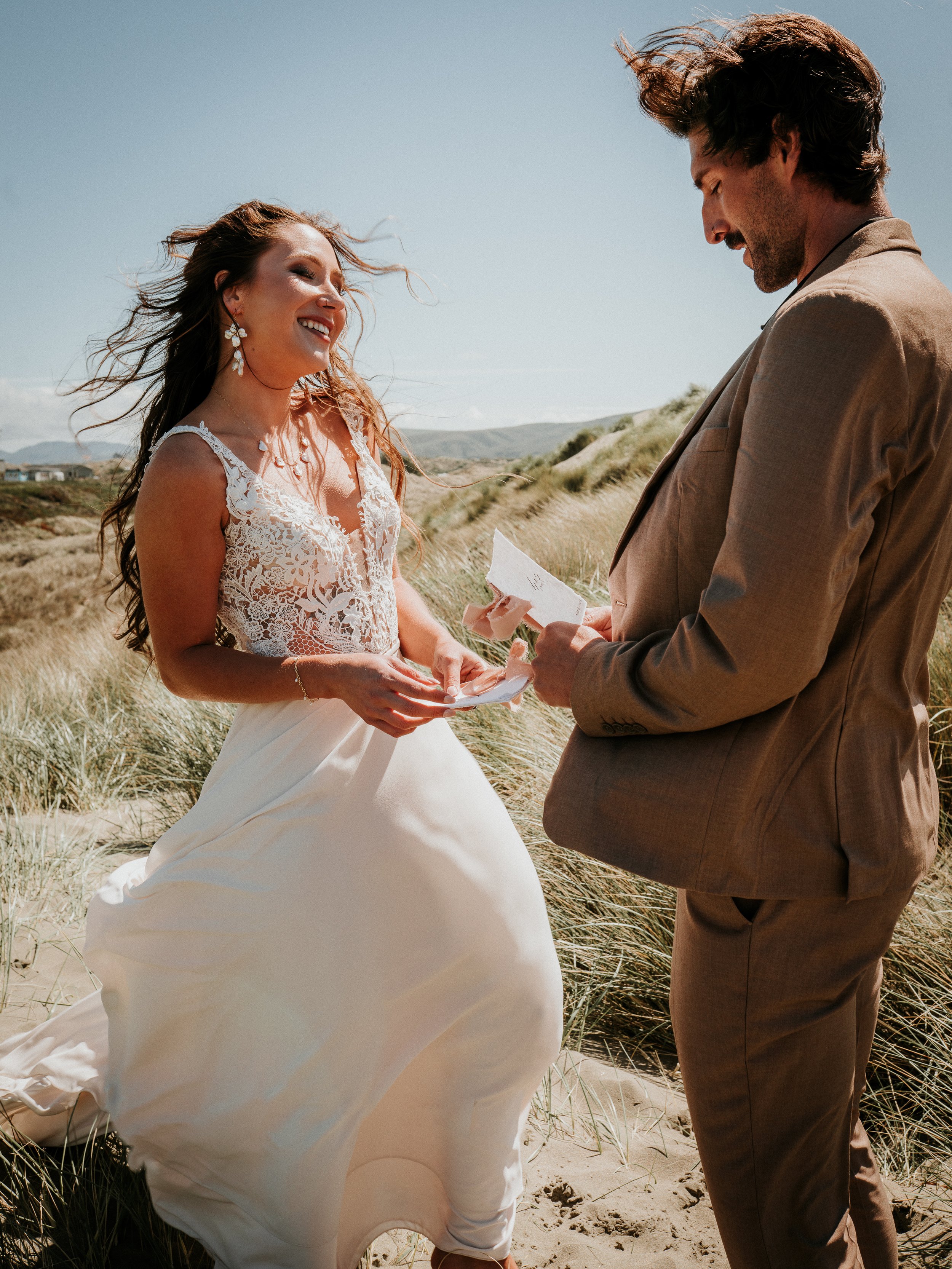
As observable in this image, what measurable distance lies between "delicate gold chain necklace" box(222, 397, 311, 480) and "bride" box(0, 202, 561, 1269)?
10 mm

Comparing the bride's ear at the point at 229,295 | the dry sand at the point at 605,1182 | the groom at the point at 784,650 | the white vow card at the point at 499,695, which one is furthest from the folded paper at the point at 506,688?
the dry sand at the point at 605,1182

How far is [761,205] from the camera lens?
1.49m

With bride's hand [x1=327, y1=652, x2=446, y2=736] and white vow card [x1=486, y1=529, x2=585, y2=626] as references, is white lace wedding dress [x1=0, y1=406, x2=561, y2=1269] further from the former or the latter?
white vow card [x1=486, y1=529, x2=585, y2=626]

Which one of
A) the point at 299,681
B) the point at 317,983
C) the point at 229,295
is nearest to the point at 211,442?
the point at 229,295

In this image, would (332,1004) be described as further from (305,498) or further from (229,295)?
(229,295)

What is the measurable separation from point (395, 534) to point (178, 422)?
0.66 meters

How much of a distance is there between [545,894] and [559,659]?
7.34 feet

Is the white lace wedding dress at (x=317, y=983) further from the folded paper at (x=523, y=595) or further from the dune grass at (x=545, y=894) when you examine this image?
the folded paper at (x=523, y=595)

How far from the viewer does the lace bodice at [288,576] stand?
2.09m

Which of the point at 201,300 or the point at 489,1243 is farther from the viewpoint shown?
the point at 201,300

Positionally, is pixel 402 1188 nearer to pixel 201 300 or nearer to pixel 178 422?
pixel 178 422

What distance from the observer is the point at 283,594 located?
2150 millimetres

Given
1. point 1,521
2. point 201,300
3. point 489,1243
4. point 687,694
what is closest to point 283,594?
point 201,300

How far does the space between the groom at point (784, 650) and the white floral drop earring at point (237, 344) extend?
3.94ft
